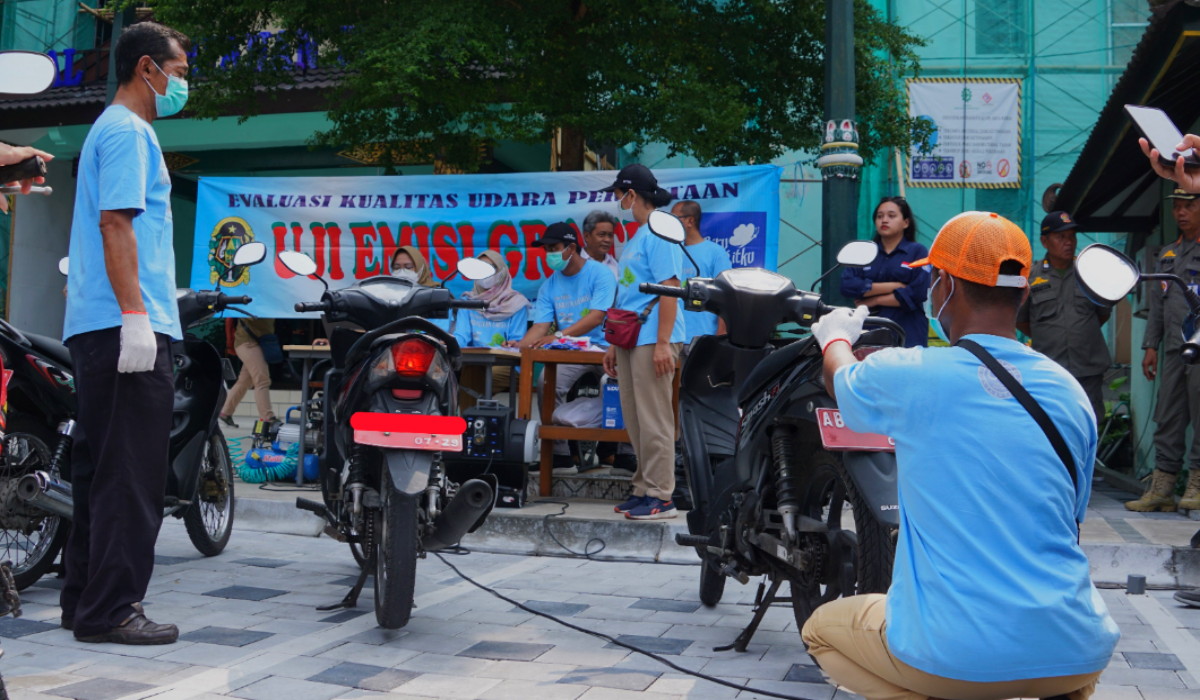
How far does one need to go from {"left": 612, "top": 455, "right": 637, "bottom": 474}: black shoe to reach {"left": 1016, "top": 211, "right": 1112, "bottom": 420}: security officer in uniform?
3002 mm

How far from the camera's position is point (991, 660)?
2.08 meters

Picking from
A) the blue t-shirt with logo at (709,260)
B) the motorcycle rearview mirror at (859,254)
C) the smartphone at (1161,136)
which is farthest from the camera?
the blue t-shirt with logo at (709,260)

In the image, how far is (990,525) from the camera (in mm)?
2139

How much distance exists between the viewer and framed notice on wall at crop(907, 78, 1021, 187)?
60.4 ft

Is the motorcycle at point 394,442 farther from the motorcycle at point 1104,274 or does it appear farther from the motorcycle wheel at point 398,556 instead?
the motorcycle at point 1104,274

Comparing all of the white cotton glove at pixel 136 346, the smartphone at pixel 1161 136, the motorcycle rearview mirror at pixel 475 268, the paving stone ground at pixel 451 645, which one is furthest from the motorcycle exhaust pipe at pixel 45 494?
the smartphone at pixel 1161 136

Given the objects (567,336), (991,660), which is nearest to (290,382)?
(567,336)

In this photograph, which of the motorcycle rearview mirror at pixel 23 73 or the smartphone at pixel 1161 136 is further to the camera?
the motorcycle rearview mirror at pixel 23 73

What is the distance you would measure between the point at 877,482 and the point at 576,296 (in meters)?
5.36

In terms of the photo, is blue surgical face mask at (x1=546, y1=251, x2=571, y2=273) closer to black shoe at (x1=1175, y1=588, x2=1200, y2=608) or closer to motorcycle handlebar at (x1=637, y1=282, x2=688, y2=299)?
motorcycle handlebar at (x1=637, y1=282, x2=688, y2=299)

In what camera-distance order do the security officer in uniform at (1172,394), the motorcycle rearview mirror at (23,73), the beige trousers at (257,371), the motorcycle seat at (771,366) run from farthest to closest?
the beige trousers at (257,371), the security officer in uniform at (1172,394), the motorcycle seat at (771,366), the motorcycle rearview mirror at (23,73)

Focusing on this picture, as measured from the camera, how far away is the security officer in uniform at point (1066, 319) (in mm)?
8367

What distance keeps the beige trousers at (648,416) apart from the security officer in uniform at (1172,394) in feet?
10.8

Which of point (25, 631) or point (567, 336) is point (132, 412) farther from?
point (567, 336)
